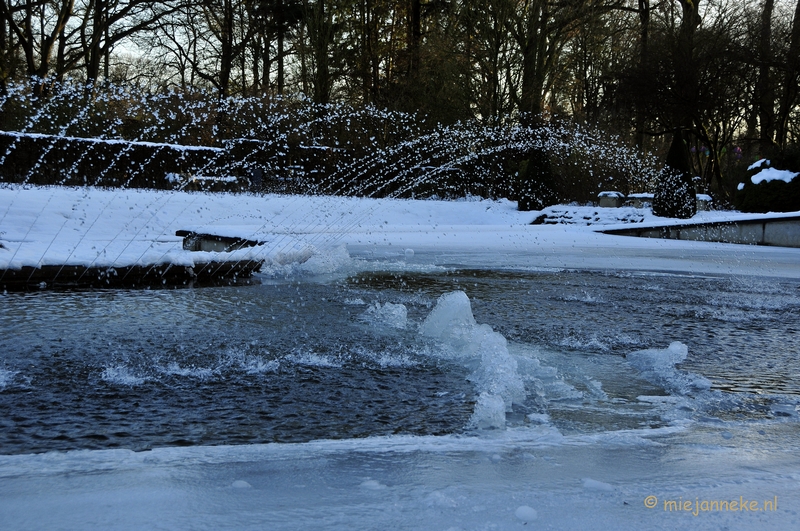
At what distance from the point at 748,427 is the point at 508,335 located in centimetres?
214

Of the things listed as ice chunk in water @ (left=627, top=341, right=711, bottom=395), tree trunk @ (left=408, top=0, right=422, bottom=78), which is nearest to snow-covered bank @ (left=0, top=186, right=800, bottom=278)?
ice chunk in water @ (left=627, top=341, right=711, bottom=395)

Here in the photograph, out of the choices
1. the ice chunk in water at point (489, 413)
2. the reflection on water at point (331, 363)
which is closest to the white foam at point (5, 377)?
the reflection on water at point (331, 363)

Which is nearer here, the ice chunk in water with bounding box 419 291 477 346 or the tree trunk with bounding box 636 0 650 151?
the ice chunk in water with bounding box 419 291 477 346

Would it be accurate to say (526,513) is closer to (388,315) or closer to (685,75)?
(388,315)

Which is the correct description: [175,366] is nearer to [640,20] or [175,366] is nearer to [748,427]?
[748,427]

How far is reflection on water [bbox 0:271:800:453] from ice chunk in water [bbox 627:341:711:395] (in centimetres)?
8

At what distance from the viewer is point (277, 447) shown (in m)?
2.79

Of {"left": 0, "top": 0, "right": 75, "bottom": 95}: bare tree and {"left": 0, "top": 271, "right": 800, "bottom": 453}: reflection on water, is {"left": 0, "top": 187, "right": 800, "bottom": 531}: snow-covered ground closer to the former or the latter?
{"left": 0, "top": 271, "right": 800, "bottom": 453}: reflection on water

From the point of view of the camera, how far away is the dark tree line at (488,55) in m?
26.9

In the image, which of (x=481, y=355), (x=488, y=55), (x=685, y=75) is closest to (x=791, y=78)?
(x=685, y=75)

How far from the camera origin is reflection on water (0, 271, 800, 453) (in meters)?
3.18

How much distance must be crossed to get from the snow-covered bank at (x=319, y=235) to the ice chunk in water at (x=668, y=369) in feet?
17.1

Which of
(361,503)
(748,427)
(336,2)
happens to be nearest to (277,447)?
(361,503)

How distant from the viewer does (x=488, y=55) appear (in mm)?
27312
